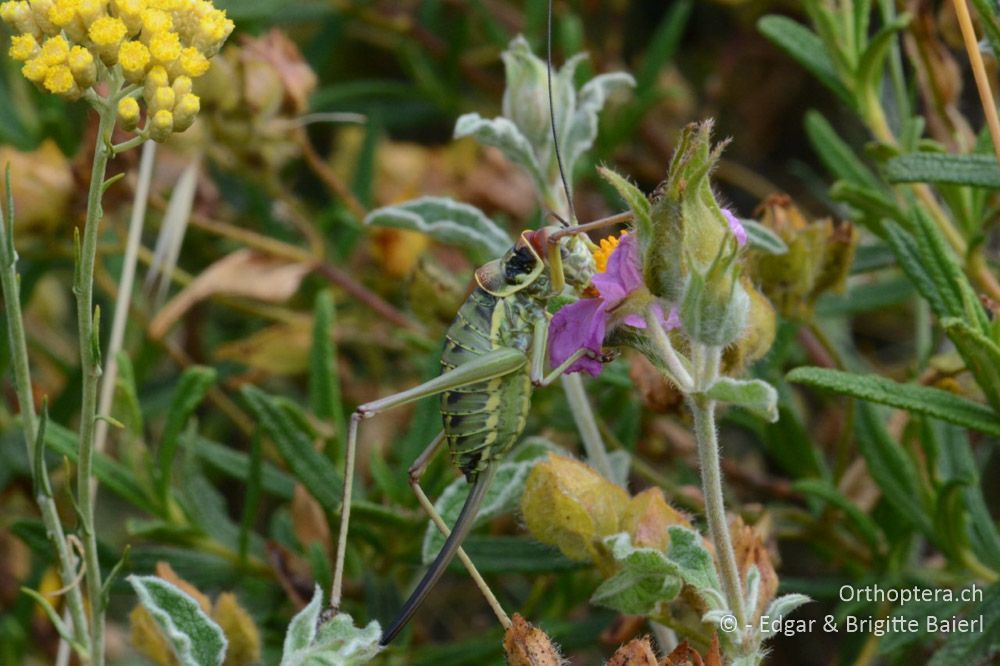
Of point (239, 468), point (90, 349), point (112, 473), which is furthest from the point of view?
point (239, 468)

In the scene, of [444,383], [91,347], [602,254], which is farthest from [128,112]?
[602,254]

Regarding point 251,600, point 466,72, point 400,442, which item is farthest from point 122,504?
point 466,72

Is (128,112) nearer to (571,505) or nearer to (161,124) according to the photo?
(161,124)

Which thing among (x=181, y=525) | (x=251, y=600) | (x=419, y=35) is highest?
(x=419, y=35)

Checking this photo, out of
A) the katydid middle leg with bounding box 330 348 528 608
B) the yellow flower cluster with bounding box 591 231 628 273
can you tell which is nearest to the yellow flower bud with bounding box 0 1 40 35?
the katydid middle leg with bounding box 330 348 528 608

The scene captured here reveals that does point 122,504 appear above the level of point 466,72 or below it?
below

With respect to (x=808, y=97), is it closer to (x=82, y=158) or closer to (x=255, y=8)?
(x=255, y=8)

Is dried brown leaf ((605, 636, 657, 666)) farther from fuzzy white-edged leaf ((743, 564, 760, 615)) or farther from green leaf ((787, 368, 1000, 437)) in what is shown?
green leaf ((787, 368, 1000, 437))
